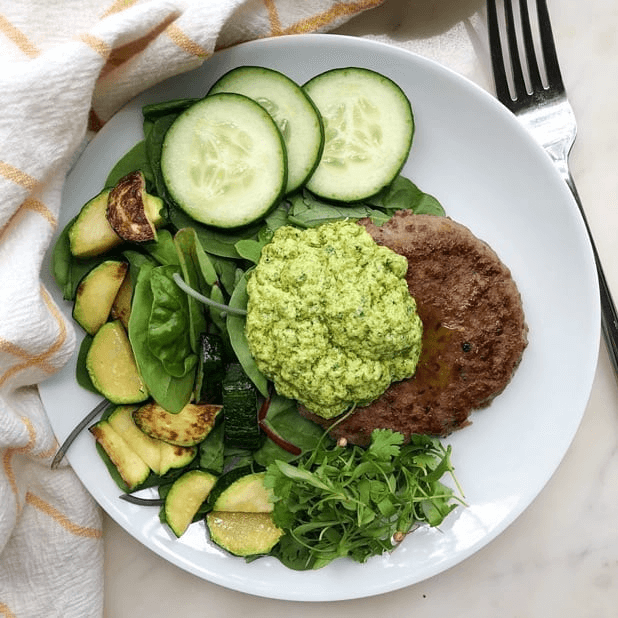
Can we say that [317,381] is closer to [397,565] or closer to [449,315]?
[449,315]

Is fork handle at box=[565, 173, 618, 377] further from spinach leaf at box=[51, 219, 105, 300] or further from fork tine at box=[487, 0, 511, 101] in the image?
spinach leaf at box=[51, 219, 105, 300]

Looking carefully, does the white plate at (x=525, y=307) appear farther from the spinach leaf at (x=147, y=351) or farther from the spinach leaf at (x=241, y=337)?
the spinach leaf at (x=241, y=337)

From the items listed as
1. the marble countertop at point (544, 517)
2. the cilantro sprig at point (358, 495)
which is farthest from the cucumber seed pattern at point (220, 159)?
the cilantro sprig at point (358, 495)

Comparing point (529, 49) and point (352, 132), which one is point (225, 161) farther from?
point (529, 49)

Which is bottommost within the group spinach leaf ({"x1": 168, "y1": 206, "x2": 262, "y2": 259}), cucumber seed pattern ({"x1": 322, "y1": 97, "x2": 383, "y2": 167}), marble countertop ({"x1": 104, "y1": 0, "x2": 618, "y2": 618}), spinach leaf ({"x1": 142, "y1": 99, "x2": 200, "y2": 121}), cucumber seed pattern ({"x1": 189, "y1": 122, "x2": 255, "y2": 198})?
marble countertop ({"x1": 104, "y1": 0, "x2": 618, "y2": 618})

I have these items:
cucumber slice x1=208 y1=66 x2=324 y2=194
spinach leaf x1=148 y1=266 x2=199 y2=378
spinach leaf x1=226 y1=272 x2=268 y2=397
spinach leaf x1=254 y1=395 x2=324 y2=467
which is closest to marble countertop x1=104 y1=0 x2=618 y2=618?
cucumber slice x1=208 y1=66 x2=324 y2=194

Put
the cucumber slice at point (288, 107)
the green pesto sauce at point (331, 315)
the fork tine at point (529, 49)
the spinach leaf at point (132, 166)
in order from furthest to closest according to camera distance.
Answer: the fork tine at point (529, 49) < the spinach leaf at point (132, 166) < the cucumber slice at point (288, 107) < the green pesto sauce at point (331, 315)
